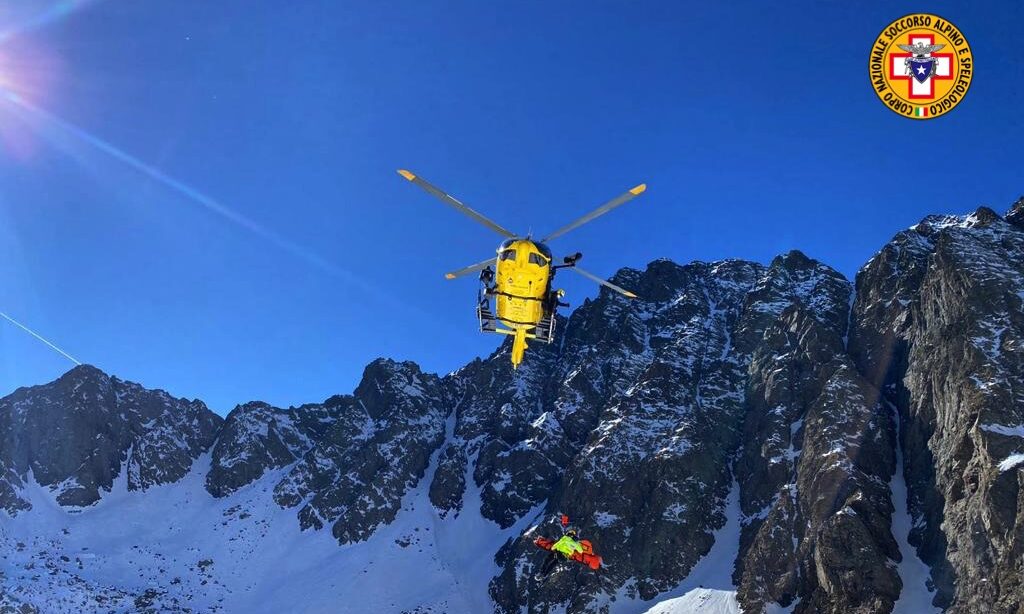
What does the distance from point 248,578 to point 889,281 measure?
409ft

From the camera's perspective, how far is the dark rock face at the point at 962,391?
66500 mm

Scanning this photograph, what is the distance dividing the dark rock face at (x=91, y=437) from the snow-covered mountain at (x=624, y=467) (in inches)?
21.2

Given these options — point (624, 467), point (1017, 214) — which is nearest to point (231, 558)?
point (624, 467)

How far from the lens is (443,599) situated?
117062 mm

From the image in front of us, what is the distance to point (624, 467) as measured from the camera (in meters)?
117

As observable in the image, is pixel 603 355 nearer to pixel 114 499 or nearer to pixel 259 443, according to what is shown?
pixel 259 443

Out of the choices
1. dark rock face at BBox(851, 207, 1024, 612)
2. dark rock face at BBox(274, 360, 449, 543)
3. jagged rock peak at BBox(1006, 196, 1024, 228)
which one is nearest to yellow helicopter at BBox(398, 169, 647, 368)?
dark rock face at BBox(851, 207, 1024, 612)

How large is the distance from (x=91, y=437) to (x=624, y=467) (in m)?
122

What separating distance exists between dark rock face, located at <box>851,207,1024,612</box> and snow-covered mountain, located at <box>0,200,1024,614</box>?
373 mm

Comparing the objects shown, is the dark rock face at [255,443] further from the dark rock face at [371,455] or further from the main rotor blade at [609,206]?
the main rotor blade at [609,206]

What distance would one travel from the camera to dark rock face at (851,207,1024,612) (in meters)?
66.5

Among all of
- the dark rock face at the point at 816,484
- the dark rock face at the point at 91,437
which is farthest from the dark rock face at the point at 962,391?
the dark rock face at the point at 91,437

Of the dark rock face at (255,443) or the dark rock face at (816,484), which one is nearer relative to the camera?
the dark rock face at (816,484)

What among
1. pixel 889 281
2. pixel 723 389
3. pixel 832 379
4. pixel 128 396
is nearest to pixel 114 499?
pixel 128 396
